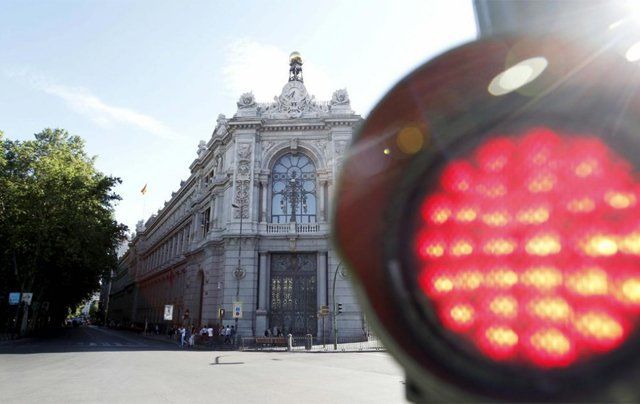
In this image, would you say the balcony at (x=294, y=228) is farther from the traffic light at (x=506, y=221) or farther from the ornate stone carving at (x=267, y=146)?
the traffic light at (x=506, y=221)

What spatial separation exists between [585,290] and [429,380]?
0.32 metres

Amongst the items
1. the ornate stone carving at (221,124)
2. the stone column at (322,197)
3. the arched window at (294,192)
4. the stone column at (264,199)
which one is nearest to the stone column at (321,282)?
the stone column at (322,197)

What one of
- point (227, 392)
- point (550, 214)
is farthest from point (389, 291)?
point (227, 392)

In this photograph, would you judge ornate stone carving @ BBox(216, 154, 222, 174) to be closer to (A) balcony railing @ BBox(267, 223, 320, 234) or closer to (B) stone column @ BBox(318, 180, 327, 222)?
(A) balcony railing @ BBox(267, 223, 320, 234)

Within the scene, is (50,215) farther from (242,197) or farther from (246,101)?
(246,101)

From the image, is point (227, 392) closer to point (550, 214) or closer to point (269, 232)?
point (550, 214)

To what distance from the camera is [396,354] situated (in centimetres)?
88

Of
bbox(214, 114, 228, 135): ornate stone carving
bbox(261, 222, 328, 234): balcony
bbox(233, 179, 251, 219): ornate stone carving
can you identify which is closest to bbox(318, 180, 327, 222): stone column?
bbox(261, 222, 328, 234): balcony

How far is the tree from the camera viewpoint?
100ft

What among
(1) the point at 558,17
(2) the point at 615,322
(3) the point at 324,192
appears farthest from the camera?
(3) the point at 324,192

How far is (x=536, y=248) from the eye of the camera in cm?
84

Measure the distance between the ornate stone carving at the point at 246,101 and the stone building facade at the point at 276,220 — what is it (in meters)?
0.07

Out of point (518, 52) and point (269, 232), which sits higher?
point (269, 232)

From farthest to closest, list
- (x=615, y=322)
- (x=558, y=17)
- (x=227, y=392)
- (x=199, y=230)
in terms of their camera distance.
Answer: (x=199, y=230) < (x=227, y=392) < (x=558, y=17) < (x=615, y=322)
